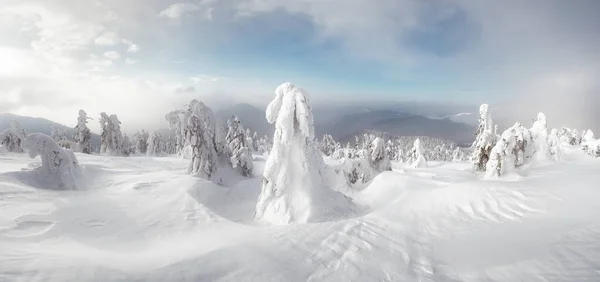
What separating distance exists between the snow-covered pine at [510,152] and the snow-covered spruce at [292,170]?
12063mm

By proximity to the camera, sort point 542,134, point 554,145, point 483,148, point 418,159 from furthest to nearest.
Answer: point 418,159 < point 554,145 < point 542,134 < point 483,148

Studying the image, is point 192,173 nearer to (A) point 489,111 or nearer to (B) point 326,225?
(B) point 326,225

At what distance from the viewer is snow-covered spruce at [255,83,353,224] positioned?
1352 centimetres

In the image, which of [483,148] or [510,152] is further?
[483,148]

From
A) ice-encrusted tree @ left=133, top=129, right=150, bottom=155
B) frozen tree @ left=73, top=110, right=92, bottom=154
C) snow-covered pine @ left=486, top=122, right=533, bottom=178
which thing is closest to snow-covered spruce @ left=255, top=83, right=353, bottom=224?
snow-covered pine @ left=486, top=122, right=533, bottom=178

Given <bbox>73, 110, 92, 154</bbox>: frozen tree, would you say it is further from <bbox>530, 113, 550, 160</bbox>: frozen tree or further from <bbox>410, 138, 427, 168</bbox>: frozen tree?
<bbox>530, 113, 550, 160</bbox>: frozen tree

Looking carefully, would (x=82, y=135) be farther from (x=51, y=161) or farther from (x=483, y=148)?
(x=483, y=148)

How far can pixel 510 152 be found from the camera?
18875mm

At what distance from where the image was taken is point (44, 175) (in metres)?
17.5

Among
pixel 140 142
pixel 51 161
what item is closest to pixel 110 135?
pixel 51 161

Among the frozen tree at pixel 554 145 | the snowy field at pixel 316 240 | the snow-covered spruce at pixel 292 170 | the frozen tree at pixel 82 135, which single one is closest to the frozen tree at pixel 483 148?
the snowy field at pixel 316 240

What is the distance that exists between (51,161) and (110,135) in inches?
1359

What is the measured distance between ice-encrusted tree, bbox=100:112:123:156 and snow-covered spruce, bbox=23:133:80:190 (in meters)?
33.6

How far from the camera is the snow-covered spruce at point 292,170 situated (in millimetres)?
13516
